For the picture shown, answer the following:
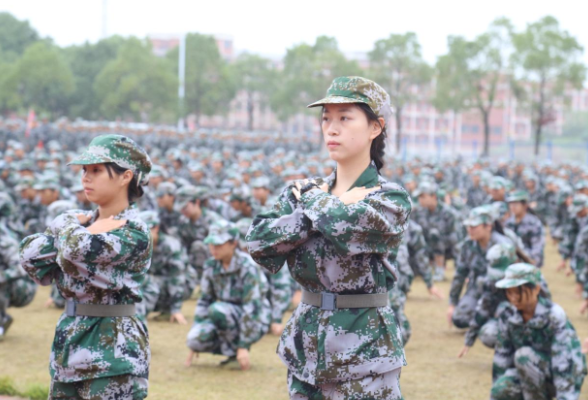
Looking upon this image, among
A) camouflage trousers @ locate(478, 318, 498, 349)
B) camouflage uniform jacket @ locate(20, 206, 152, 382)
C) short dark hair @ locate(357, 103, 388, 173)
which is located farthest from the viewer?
camouflage trousers @ locate(478, 318, 498, 349)

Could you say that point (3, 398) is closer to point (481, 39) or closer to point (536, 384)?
point (536, 384)

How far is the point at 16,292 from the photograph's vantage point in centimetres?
838

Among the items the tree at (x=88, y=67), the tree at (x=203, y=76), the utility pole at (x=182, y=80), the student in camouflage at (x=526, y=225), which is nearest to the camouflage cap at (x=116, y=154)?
the student in camouflage at (x=526, y=225)

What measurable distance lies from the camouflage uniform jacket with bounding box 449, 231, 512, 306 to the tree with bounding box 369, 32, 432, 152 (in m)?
38.7

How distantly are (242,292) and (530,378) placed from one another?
2.69 m

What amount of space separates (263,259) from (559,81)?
39.4 meters

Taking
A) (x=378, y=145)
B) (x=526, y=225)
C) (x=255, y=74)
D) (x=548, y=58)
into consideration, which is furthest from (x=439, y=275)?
(x=255, y=74)

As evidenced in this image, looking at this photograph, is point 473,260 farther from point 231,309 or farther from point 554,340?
point 554,340

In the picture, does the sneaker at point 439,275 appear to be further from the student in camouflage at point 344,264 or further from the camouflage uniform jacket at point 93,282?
the student in camouflage at point 344,264

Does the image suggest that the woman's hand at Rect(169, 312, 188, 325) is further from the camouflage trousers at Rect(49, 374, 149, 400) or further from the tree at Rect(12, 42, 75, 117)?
the tree at Rect(12, 42, 75, 117)

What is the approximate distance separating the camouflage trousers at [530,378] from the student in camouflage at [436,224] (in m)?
7.69

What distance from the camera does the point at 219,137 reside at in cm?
4047

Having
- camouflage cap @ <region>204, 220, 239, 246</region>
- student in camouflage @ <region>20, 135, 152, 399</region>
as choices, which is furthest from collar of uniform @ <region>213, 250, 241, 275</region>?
student in camouflage @ <region>20, 135, 152, 399</region>

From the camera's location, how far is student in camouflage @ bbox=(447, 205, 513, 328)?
8.96m
